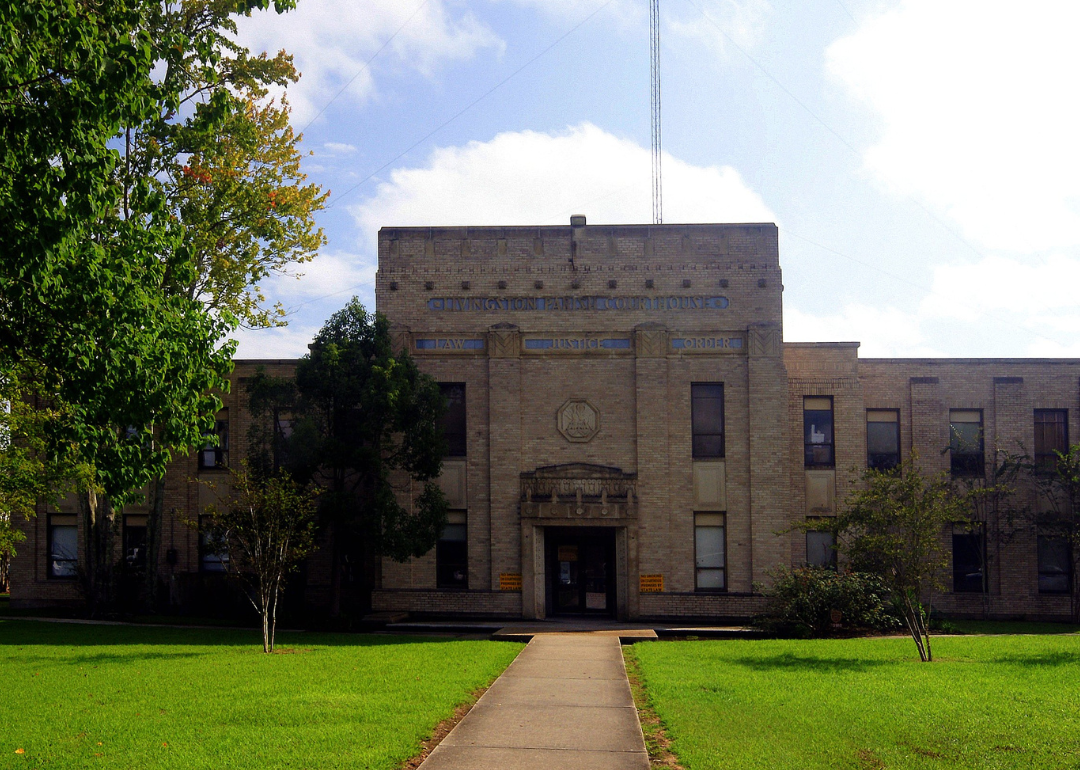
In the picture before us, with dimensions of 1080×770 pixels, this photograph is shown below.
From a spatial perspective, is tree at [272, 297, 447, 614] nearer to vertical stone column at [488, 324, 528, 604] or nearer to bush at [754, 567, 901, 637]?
vertical stone column at [488, 324, 528, 604]

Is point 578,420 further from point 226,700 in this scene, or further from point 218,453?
point 226,700

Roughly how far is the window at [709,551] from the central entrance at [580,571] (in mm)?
2455

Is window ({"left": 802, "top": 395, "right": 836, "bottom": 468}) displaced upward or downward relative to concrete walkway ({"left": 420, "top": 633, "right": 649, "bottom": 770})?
→ upward

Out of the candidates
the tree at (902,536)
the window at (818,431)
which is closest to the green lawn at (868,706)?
the tree at (902,536)

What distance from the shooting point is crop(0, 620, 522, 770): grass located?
935cm

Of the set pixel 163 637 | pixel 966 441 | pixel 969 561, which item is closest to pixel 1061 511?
pixel 969 561

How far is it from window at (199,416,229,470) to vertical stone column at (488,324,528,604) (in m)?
8.68

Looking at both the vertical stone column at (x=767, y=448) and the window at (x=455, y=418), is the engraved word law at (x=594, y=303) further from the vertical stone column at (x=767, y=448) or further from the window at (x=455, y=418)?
the window at (x=455, y=418)

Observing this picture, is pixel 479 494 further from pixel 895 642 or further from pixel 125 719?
pixel 125 719

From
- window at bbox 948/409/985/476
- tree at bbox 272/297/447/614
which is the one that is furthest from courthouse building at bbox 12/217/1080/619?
tree at bbox 272/297/447/614

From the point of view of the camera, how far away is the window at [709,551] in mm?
27047

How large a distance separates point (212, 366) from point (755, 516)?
59.0 feet

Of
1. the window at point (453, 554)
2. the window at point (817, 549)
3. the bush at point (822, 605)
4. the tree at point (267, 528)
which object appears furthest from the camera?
the window at point (817, 549)

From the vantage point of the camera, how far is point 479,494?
2731 centimetres
